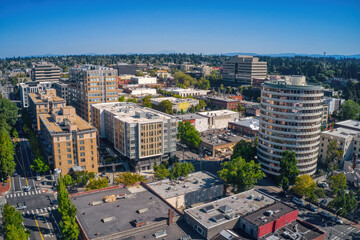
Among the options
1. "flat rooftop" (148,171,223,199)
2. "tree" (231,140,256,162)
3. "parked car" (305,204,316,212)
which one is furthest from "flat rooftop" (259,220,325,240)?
"tree" (231,140,256,162)

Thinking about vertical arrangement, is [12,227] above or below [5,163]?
above

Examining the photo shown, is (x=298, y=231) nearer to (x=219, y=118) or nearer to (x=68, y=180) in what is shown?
(x=68, y=180)

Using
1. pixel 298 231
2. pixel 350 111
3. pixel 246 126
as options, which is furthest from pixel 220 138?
pixel 350 111

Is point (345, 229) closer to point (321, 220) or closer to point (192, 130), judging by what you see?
point (321, 220)

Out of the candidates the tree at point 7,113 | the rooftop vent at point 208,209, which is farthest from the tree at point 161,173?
the tree at point 7,113

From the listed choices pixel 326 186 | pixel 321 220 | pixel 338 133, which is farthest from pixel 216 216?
pixel 338 133

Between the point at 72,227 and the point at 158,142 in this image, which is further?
the point at 158,142

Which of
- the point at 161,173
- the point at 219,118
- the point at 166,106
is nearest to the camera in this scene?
the point at 161,173
